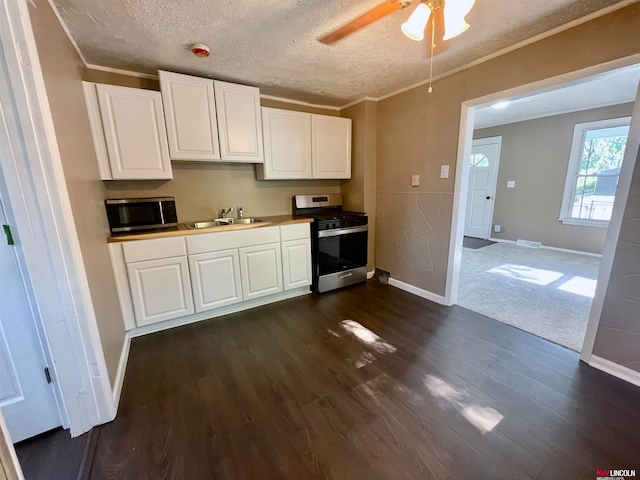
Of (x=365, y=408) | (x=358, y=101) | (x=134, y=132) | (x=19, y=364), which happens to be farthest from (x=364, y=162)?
(x=19, y=364)

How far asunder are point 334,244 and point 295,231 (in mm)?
507

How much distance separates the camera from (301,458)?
126cm

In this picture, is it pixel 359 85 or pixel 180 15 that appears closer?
pixel 180 15

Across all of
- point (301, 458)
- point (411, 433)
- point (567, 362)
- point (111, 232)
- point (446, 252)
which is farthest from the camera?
point (446, 252)

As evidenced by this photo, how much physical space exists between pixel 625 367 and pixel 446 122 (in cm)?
228

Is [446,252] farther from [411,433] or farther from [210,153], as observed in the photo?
[210,153]

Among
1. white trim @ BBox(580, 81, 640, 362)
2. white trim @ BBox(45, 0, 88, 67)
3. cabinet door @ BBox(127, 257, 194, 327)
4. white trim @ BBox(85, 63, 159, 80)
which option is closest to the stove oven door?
cabinet door @ BBox(127, 257, 194, 327)

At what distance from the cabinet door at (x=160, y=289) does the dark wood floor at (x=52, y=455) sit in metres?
0.92

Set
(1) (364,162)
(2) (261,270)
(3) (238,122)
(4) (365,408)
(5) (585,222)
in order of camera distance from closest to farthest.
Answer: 1. (4) (365,408)
2. (3) (238,122)
3. (2) (261,270)
4. (1) (364,162)
5. (5) (585,222)

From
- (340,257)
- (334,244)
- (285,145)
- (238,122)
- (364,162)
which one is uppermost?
(238,122)

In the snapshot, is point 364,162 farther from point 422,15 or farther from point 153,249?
point 153,249

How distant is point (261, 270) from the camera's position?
2.73 m

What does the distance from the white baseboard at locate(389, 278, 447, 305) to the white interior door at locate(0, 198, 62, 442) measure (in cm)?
303

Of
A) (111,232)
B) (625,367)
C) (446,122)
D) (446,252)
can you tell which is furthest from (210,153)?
(625,367)
